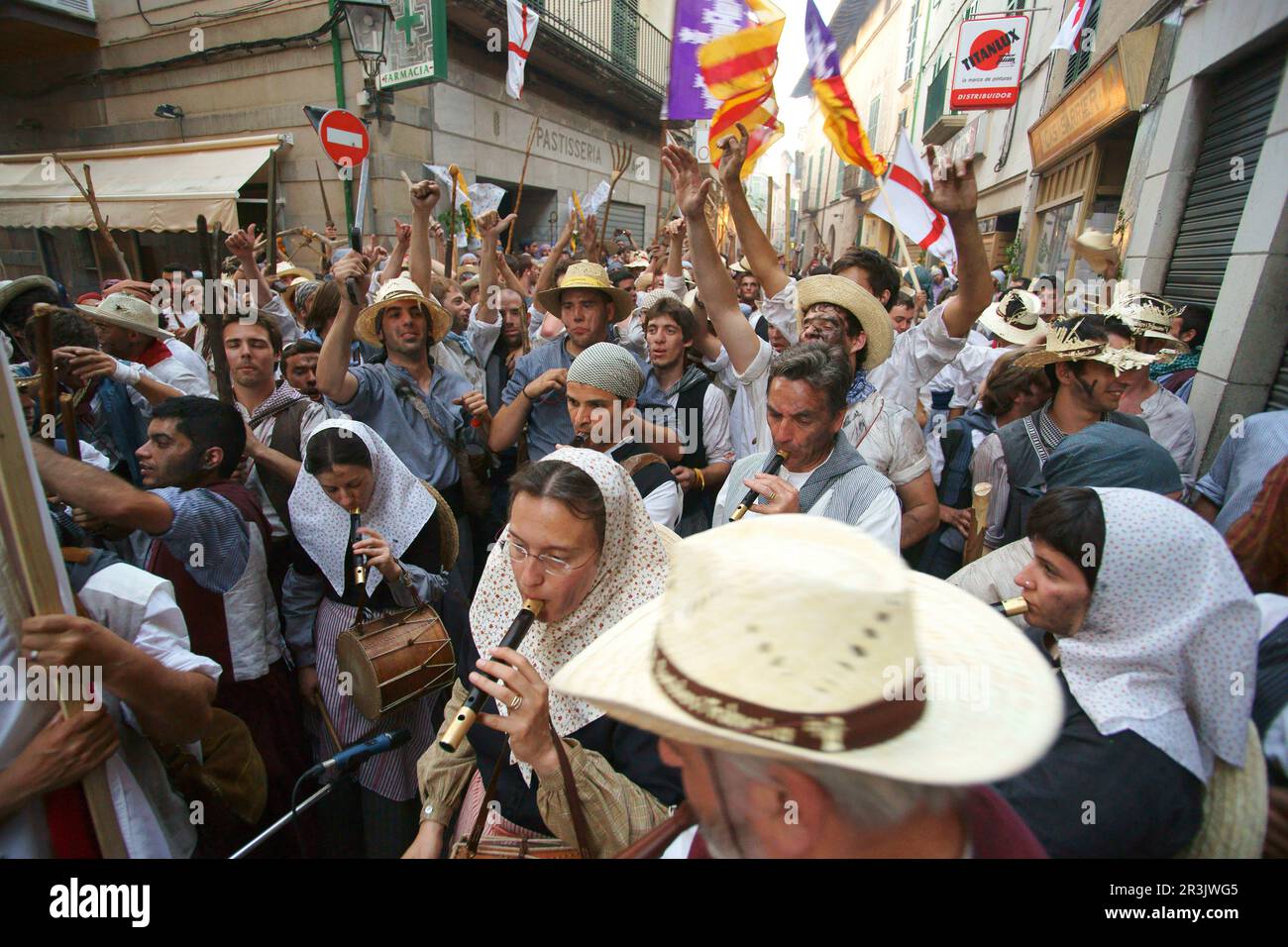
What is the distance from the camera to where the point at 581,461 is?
6.11 ft

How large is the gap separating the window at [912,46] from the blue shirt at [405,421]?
101 feet

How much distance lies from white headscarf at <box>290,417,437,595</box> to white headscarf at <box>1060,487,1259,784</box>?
2.29m

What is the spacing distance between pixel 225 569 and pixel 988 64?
537 inches

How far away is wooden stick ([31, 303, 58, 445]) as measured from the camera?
1656 millimetres

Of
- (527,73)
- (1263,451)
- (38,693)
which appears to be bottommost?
(38,693)

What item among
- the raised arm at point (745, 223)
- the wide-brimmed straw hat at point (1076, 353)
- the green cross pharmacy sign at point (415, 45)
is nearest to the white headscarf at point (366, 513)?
the raised arm at point (745, 223)

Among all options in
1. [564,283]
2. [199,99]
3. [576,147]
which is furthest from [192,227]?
[564,283]

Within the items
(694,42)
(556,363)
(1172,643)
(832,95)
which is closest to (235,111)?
(694,42)

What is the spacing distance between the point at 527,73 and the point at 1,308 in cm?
1370

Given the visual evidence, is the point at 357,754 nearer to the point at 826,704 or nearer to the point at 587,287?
the point at 826,704

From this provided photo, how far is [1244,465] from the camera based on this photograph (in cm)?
280

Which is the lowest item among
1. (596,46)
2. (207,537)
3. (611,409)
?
(207,537)

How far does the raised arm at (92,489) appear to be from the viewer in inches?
66.2

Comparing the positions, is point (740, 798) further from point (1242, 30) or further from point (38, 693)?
point (1242, 30)
